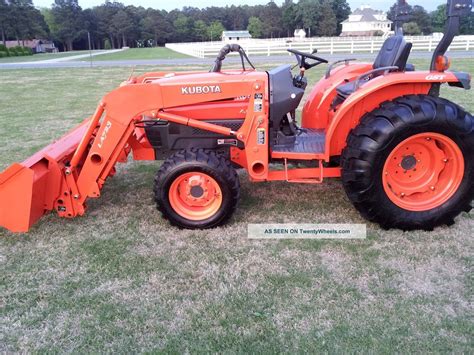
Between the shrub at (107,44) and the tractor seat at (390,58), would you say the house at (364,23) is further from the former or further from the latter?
the tractor seat at (390,58)

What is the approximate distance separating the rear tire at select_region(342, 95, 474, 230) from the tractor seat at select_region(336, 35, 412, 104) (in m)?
0.53

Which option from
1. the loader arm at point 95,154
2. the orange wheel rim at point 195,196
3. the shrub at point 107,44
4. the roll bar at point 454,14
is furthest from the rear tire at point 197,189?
the shrub at point 107,44

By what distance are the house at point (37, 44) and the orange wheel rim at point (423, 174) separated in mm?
69348

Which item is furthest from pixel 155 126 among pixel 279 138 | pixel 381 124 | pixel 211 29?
pixel 211 29

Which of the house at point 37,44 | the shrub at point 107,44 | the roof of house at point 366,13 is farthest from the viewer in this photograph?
the roof of house at point 366,13

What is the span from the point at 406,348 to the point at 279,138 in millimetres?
2146

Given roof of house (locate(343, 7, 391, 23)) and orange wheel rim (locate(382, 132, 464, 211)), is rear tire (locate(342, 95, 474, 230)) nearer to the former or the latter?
Answer: orange wheel rim (locate(382, 132, 464, 211))

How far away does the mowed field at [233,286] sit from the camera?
2.39 metres

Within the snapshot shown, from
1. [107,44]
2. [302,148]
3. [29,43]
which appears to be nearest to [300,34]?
[107,44]

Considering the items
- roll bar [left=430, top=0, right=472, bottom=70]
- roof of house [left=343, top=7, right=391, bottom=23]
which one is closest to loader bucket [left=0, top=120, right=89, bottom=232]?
roll bar [left=430, top=0, right=472, bottom=70]

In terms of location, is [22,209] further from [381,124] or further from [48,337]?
[381,124]

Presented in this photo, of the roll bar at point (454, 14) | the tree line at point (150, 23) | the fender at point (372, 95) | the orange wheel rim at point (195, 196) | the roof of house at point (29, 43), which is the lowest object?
the orange wheel rim at point (195, 196)

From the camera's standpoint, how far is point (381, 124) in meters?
3.27

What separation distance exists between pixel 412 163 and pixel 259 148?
129 centimetres
